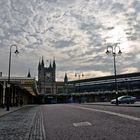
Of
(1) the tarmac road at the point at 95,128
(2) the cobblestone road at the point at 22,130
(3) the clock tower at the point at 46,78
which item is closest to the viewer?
(1) the tarmac road at the point at 95,128

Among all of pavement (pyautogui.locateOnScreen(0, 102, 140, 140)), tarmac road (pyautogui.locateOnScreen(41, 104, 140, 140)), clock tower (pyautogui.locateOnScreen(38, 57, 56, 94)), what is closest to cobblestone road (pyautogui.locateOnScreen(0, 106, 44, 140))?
pavement (pyautogui.locateOnScreen(0, 102, 140, 140))

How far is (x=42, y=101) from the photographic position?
509 ft

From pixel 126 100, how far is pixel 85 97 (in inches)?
3901

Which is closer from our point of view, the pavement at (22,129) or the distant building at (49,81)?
the pavement at (22,129)

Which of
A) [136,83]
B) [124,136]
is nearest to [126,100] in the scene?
[124,136]

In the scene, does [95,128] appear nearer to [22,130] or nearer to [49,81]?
[22,130]

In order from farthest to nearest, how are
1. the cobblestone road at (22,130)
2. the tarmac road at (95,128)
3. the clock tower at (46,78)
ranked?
the clock tower at (46,78) → the cobblestone road at (22,130) → the tarmac road at (95,128)

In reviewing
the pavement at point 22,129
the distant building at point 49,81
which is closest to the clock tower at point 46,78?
the distant building at point 49,81

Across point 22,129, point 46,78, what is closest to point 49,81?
point 46,78

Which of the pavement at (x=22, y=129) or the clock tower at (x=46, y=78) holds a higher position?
the clock tower at (x=46, y=78)

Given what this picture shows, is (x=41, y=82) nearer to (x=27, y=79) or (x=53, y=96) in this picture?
(x=53, y=96)

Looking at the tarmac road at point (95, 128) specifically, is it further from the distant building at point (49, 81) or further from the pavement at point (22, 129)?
the distant building at point (49, 81)

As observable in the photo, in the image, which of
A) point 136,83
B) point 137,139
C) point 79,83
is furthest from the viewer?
point 79,83

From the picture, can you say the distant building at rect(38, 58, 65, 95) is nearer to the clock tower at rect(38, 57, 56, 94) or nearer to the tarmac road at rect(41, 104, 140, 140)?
the clock tower at rect(38, 57, 56, 94)
